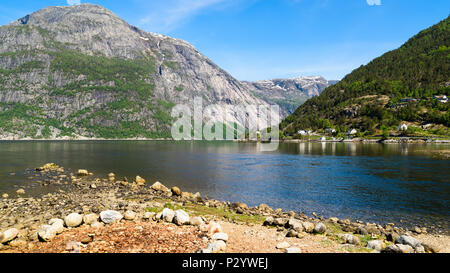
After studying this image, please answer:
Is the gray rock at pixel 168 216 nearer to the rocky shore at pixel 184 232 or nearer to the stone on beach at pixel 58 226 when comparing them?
the rocky shore at pixel 184 232

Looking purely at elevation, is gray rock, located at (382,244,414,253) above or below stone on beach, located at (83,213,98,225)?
→ below

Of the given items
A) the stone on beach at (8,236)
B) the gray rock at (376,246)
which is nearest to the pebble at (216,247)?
the gray rock at (376,246)

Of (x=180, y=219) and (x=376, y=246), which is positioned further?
(x=180, y=219)

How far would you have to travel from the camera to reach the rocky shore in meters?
16.5

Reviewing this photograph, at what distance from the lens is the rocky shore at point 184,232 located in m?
16.5

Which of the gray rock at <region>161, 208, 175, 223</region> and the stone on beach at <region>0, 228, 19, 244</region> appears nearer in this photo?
the stone on beach at <region>0, 228, 19, 244</region>

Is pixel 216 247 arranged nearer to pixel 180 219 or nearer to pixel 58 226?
pixel 180 219

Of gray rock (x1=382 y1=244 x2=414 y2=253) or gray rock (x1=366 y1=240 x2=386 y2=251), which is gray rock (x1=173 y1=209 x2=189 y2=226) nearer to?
gray rock (x1=366 y1=240 x2=386 y2=251)

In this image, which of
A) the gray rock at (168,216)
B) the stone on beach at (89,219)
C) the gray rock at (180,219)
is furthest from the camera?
the gray rock at (168,216)

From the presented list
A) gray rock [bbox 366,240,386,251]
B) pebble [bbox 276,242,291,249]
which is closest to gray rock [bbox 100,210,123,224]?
pebble [bbox 276,242,291,249]

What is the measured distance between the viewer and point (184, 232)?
18938mm

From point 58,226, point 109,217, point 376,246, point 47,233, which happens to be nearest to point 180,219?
point 109,217
